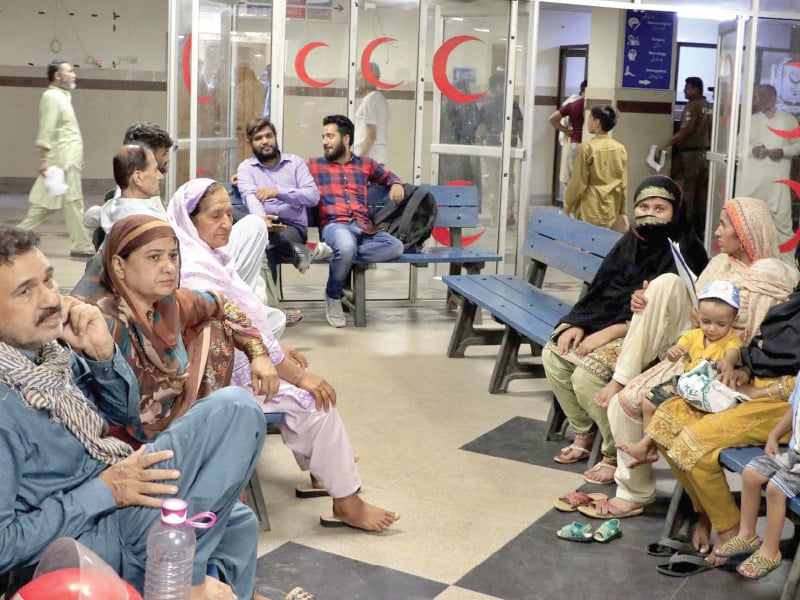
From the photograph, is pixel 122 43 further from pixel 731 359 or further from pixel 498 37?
pixel 731 359

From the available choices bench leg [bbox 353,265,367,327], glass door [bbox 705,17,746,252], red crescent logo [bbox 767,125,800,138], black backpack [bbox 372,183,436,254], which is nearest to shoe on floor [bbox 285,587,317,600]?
bench leg [bbox 353,265,367,327]

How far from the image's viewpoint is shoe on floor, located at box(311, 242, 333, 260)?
22.6 ft

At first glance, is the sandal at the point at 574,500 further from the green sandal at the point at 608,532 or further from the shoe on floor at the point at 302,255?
the shoe on floor at the point at 302,255

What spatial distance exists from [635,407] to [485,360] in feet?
7.94

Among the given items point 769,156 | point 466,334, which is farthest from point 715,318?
point 769,156

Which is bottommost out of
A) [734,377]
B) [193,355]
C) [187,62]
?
[734,377]

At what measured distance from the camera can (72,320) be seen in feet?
8.05

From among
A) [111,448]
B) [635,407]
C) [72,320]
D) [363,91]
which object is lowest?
[635,407]

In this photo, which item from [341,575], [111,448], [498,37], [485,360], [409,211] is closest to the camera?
[111,448]

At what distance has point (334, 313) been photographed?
7043 mm

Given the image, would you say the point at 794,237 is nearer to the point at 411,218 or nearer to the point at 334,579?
the point at 411,218

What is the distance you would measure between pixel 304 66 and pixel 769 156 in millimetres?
3697

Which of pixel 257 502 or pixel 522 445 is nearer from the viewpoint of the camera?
pixel 257 502

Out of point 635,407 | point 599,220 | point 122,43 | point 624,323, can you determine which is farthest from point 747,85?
point 122,43
